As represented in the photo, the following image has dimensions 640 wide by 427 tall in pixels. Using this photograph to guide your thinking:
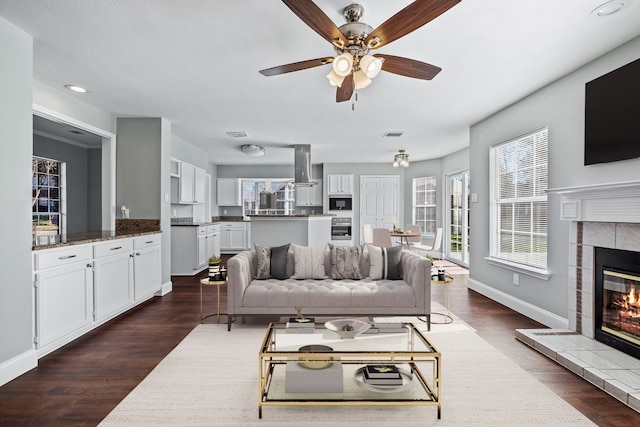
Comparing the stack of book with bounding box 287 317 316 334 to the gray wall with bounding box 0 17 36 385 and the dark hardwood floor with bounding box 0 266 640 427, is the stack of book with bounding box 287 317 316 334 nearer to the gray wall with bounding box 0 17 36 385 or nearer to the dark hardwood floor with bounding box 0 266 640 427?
the dark hardwood floor with bounding box 0 266 640 427

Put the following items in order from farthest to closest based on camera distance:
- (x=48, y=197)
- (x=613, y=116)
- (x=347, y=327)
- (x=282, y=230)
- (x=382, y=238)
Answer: (x=382, y=238) → (x=48, y=197) → (x=282, y=230) → (x=613, y=116) → (x=347, y=327)

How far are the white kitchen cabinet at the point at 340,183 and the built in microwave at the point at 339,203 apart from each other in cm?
16

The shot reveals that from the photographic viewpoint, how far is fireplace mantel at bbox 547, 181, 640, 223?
2650 millimetres

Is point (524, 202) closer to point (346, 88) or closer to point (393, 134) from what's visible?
point (393, 134)

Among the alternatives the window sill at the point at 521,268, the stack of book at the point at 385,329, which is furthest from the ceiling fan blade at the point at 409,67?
the window sill at the point at 521,268

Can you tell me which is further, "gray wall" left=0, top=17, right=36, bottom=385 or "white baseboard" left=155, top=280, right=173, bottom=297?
"white baseboard" left=155, top=280, right=173, bottom=297

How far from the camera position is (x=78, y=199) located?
6.91m

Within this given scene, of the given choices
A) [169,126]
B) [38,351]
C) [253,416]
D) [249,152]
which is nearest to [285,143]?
[249,152]

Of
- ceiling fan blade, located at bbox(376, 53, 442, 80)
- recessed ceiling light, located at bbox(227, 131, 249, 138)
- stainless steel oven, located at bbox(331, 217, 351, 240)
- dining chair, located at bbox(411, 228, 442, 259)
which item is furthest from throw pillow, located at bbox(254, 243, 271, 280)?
stainless steel oven, located at bbox(331, 217, 351, 240)

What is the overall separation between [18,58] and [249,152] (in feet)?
14.8

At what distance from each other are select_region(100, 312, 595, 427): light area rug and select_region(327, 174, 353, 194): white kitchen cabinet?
666 centimetres

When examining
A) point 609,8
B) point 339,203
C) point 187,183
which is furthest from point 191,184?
point 609,8

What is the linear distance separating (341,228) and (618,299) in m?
6.80

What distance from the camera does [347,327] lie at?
2.40 metres
